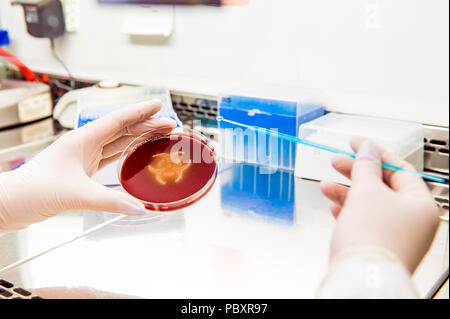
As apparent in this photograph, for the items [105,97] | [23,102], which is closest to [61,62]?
[23,102]

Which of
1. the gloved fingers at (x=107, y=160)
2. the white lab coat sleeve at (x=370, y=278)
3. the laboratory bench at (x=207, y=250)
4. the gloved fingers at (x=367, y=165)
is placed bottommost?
the laboratory bench at (x=207, y=250)

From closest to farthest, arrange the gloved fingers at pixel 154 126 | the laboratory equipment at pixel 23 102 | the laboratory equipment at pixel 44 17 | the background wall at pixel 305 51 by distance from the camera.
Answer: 1. the gloved fingers at pixel 154 126
2. the background wall at pixel 305 51
3. the laboratory equipment at pixel 23 102
4. the laboratory equipment at pixel 44 17

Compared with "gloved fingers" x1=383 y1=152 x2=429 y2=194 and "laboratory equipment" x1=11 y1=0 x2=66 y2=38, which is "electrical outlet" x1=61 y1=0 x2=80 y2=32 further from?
"gloved fingers" x1=383 y1=152 x2=429 y2=194

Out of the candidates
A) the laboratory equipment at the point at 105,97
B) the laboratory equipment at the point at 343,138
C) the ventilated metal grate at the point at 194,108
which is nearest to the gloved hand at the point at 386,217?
the laboratory equipment at the point at 343,138

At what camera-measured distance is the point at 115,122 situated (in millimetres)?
921

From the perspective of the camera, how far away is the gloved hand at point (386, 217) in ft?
1.97

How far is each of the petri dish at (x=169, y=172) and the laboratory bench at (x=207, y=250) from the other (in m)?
0.14

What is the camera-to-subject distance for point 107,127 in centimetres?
92

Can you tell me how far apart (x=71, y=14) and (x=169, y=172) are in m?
Result: 1.47

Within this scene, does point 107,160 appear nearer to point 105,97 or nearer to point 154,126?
point 154,126

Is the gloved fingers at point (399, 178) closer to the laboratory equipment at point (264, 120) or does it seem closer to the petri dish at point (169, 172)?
the petri dish at point (169, 172)

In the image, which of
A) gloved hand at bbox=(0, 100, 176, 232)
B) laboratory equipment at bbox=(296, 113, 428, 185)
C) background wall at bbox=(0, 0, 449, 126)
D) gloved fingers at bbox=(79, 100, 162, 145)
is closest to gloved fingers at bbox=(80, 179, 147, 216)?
gloved hand at bbox=(0, 100, 176, 232)

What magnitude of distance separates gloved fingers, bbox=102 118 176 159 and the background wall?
2.14 feet
